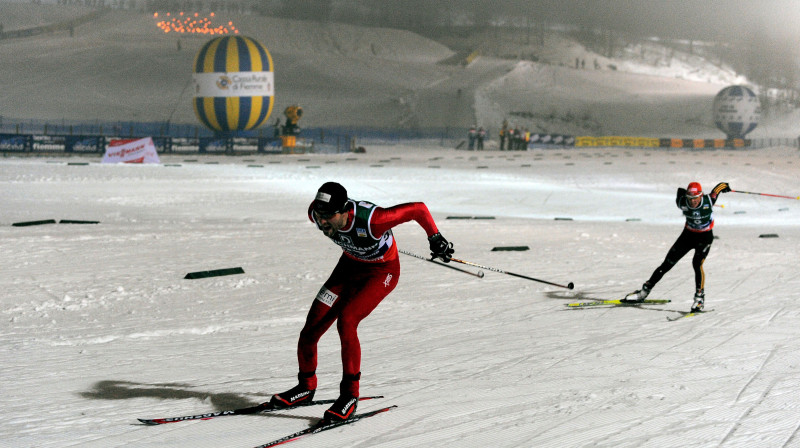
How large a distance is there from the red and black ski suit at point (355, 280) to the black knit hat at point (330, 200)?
195 millimetres

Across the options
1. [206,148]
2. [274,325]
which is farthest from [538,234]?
[206,148]

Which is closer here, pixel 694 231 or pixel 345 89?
pixel 694 231

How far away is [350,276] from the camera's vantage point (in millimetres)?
6477

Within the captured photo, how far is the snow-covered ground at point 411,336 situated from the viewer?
6.15 metres

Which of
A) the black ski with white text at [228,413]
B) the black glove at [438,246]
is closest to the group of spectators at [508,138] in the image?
the black glove at [438,246]

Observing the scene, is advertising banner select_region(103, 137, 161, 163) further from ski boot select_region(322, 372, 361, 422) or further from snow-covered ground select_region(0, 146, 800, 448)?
ski boot select_region(322, 372, 361, 422)

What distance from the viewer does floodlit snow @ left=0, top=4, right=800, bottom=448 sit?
6156mm

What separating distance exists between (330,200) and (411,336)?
363 cm

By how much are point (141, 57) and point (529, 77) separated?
122 ft

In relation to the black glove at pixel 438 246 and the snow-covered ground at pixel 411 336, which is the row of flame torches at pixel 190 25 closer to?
the snow-covered ground at pixel 411 336

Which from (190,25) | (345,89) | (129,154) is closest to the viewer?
(129,154)

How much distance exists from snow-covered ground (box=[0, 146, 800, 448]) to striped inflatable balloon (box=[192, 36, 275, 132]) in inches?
942

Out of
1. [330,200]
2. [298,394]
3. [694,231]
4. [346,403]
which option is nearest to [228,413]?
[298,394]

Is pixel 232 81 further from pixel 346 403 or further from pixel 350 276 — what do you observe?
pixel 346 403
